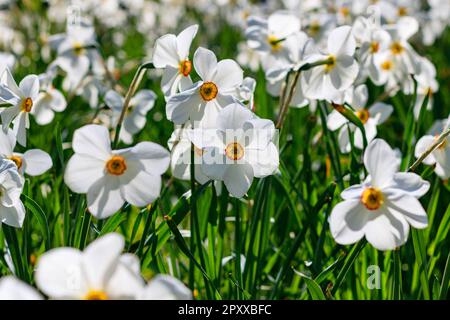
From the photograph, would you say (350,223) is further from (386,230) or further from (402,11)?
(402,11)

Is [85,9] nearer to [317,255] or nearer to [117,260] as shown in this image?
[317,255]

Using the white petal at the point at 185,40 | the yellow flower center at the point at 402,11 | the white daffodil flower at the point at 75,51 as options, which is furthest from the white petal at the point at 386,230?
the yellow flower center at the point at 402,11

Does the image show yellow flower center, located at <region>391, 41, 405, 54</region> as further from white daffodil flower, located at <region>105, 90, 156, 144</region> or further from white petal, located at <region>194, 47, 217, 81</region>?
white petal, located at <region>194, 47, 217, 81</region>

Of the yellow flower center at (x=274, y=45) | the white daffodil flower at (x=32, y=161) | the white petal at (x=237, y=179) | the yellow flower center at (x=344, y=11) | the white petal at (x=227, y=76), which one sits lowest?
the white petal at (x=237, y=179)

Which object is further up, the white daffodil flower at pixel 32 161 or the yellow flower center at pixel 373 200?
the white daffodil flower at pixel 32 161

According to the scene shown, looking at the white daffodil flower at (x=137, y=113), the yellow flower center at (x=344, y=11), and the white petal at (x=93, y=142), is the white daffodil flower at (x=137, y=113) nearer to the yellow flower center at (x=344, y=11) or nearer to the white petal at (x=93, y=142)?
the white petal at (x=93, y=142)

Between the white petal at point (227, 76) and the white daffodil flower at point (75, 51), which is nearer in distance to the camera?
the white petal at point (227, 76)

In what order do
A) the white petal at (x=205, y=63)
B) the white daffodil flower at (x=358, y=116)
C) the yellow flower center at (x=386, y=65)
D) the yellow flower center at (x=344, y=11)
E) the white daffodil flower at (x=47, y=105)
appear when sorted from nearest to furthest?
the white petal at (x=205, y=63) → the white daffodil flower at (x=358, y=116) → the white daffodil flower at (x=47, y=105) → the yellow flower center at (x=386, y=65) → the yellow flower center at (x=344, y=11)
